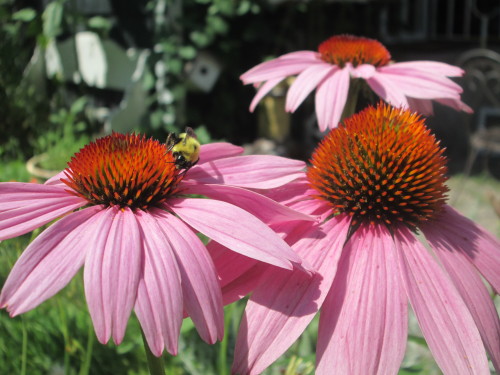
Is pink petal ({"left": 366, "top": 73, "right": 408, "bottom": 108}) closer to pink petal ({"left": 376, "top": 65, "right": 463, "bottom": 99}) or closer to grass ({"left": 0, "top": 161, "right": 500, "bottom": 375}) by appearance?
pink petal ({"left": 376, "top": 65, "right": 463, "bottom": 99})

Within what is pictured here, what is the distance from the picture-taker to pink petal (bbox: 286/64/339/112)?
83cm

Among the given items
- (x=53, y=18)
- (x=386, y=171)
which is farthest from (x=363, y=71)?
(x=53, y=18)

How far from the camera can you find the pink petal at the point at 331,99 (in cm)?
77

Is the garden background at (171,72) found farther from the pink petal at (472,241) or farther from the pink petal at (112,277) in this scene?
the pink petal at (112,277)

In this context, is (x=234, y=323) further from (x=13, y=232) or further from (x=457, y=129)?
(x=457, y=129)

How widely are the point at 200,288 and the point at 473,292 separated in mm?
275

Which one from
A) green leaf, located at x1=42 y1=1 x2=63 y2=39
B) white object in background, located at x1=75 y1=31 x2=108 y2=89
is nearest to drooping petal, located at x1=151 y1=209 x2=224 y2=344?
green leaf, located at x1=42 y1=1 x2=63 y2=39

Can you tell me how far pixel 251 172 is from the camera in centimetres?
61

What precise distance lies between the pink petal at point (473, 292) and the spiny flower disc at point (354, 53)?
41 centimetres

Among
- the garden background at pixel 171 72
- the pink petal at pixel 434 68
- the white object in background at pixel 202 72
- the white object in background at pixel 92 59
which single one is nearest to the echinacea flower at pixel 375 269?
the pink petal at pixel 434 68

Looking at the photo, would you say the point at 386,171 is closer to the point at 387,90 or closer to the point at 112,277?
the point at 387,90

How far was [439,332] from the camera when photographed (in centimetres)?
49

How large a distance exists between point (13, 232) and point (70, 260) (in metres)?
0.07

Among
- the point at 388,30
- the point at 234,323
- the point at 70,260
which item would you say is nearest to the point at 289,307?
the point at 70,260
